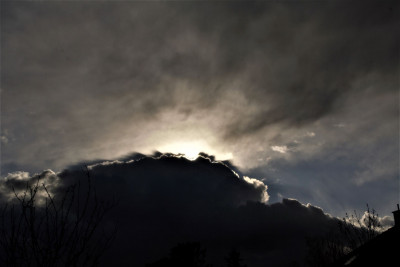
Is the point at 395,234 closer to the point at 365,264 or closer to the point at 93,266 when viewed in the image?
the point at 365,264

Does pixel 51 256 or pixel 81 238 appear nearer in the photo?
pixel 51 256

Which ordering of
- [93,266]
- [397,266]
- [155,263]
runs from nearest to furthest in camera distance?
1. [93,266]
2. [397,266]
3. [155,263]

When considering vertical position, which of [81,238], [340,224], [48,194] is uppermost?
[340,224]

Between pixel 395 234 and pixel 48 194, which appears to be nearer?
pixel 48 194

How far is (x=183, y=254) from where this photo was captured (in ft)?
198

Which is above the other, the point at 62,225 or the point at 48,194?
the point at 48,194

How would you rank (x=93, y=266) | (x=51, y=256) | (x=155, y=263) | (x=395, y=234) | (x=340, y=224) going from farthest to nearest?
(x=155, y=263) < (x=340, y=224) < (x=395, y=234) < (x=93, y=266) < (x=51, y=256)

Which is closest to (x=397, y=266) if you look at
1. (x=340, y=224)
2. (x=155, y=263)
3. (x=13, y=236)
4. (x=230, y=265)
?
(x=340, y=224)

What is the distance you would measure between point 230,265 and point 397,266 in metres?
98.4

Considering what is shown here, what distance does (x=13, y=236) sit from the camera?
554cm

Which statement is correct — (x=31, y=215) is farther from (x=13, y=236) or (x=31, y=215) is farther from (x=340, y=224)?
(x=340, y=224)

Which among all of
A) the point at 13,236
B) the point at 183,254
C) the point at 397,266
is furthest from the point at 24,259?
the point at 183,254

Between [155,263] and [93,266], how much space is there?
5524cm

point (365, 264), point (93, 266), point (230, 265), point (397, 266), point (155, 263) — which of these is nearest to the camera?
point (93, 266)
